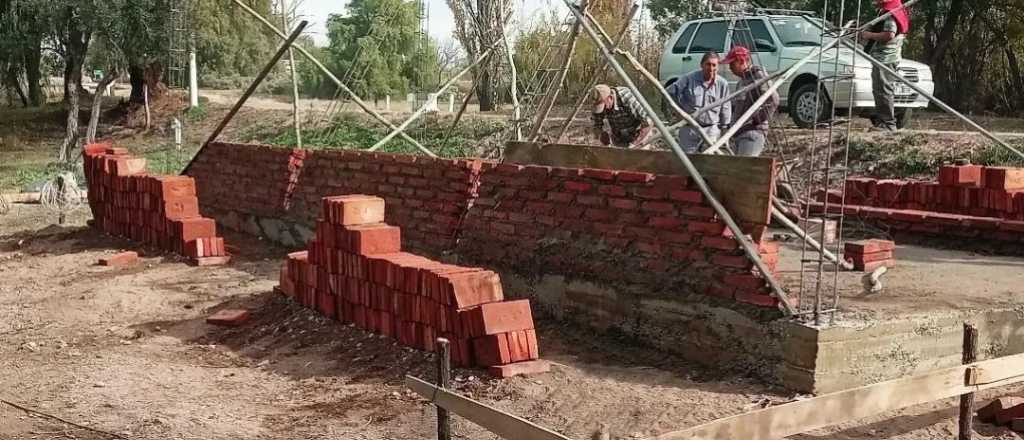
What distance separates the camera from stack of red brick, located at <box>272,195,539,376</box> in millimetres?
5391

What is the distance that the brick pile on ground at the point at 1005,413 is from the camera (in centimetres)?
484

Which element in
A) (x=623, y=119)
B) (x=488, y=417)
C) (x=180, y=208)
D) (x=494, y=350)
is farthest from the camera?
(x=180, y=208)

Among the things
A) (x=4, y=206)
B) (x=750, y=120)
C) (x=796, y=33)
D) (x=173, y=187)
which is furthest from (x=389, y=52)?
(x=750, y=120)

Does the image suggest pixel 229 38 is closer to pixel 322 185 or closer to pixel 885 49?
pixel 322 185

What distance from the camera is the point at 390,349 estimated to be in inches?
237

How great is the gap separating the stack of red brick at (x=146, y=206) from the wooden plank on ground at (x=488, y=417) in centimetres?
573

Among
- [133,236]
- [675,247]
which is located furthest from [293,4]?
[675,247]

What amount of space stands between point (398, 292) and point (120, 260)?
4.46 meters

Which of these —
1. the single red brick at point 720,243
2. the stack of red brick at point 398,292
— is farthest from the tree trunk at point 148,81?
the single red brick at point 720,243

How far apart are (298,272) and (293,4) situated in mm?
17698

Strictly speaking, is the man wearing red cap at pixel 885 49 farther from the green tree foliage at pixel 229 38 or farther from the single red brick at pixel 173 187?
the green tree foliage at pixel 229 38

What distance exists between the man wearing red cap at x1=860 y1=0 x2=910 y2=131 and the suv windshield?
83.1 inches

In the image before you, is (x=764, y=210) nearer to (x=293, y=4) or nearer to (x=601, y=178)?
(x=601, y=178)

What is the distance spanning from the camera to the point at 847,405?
3.99m
